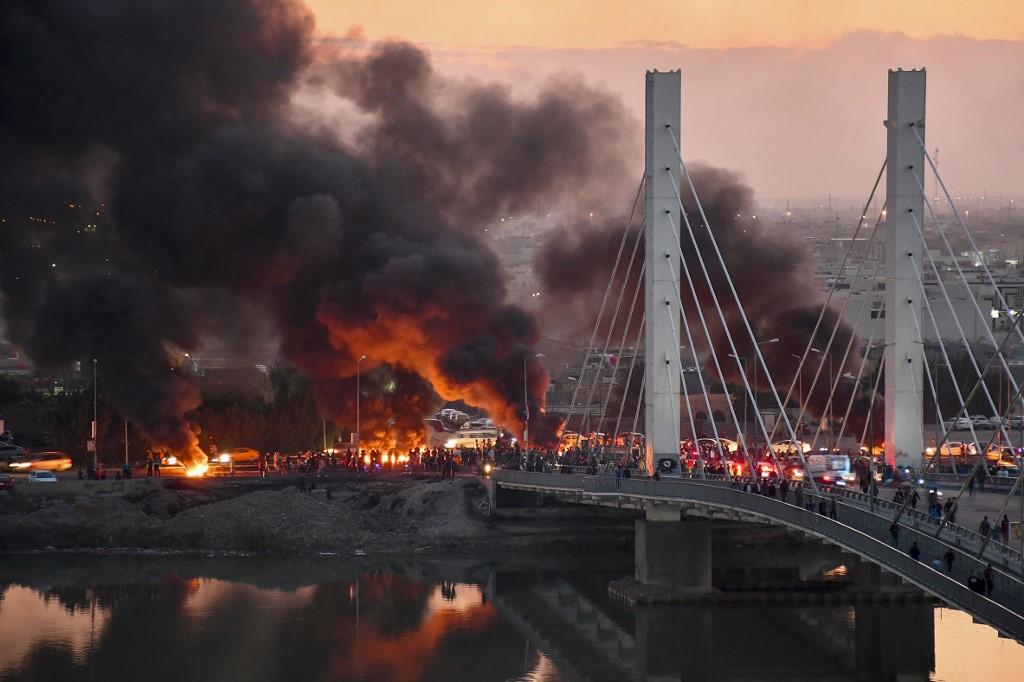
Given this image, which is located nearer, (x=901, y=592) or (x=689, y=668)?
(x=689, y=668)

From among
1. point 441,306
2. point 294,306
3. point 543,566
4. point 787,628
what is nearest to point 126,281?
point 294,306

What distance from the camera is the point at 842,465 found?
70.2 metres

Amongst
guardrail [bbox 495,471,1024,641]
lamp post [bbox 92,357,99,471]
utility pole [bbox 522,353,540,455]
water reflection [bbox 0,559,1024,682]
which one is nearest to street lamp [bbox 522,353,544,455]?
utility pole [bbox 522,353,540,455]

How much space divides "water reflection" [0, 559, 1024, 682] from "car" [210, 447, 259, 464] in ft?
72.9

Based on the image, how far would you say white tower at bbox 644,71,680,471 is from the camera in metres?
72.4

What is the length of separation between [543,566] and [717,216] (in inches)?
1388

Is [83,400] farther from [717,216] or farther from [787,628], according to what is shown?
[787,628]

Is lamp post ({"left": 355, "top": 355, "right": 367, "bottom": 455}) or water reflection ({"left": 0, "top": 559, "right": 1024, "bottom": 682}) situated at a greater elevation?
lamp post ({"left": 355, "top": 355, "right": 367, "bottom": 455})

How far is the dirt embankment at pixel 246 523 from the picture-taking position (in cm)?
8519

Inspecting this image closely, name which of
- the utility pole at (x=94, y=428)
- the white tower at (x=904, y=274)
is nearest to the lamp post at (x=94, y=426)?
the utility pole at (x=94, y=428)

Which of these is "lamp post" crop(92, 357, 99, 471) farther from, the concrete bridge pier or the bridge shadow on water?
the concrete bridge pier

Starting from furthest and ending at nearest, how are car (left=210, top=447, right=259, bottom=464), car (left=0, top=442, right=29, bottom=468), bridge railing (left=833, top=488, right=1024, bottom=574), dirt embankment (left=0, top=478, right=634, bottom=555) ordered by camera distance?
car (left=0, top=442, right=29, bottom=468), car (left=210, top=447, right=259, bottom=464), dirt embankment (left=0, top=478, right=634, bottom=555), bridge railing (left=833, top=488, right=1024, bottom=574)

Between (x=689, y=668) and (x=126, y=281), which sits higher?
(x=126, y=281)

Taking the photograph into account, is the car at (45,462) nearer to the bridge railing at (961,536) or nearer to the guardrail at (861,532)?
the guardrail at (861,532)
